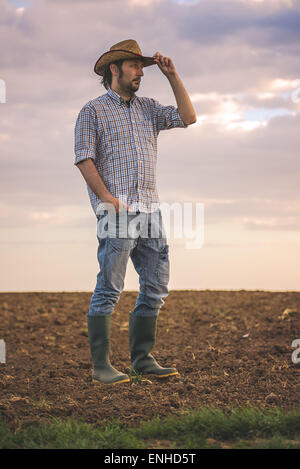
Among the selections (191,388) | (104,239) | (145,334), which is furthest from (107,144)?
(191,388)

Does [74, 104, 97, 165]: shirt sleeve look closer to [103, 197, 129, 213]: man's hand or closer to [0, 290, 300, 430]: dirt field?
[103, 197, 129, 213]: man's hand

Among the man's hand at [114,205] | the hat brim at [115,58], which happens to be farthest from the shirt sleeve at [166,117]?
the man's hand at [114,205]

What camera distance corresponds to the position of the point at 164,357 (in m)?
6.07

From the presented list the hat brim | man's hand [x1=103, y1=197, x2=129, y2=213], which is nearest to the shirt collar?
the hat brim

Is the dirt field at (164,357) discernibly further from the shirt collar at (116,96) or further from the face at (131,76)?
the face at (131,76)

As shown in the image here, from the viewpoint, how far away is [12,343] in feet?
25.3

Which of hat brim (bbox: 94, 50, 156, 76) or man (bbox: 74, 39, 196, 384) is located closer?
man (bbox: 74, 39, 196, 384)

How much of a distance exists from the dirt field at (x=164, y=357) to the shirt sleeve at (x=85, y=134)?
76.1 inches

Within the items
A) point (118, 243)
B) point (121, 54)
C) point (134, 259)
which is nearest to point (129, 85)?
point (121, 54)

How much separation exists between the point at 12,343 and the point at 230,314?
348 cm

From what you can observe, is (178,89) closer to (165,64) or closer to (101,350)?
(165,64)

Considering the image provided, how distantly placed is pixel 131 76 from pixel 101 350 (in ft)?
7.83

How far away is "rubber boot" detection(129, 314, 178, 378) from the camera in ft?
15.9

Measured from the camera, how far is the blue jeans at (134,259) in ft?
14.6
